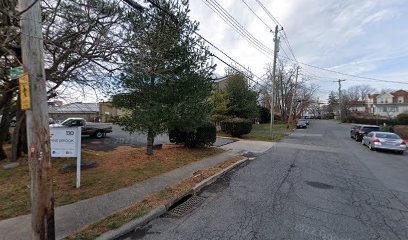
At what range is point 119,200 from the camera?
5004 mm

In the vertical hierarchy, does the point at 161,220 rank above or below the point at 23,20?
below

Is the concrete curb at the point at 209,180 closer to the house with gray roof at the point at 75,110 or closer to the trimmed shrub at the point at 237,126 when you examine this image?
the house with gray roof at the point at 75,110

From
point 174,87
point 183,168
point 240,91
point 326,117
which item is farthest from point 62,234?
point 326,117

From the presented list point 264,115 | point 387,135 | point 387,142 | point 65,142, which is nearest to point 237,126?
point 387,142

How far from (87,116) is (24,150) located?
38.3 meters

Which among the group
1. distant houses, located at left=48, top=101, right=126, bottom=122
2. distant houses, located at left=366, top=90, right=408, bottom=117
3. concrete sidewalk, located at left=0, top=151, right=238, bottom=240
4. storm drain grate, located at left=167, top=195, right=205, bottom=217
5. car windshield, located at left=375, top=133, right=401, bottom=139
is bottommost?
storm drain grate, located at left=167, top=195, right=205, bottom=217

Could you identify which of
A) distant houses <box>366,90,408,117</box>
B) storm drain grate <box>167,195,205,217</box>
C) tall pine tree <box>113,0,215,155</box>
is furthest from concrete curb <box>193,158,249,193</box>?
distant houses <box>366,90,408,117</box>

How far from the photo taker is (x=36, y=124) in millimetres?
3018

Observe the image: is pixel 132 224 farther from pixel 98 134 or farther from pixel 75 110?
pixel 75 110

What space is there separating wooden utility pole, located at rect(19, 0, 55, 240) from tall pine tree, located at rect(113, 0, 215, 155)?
4636mm

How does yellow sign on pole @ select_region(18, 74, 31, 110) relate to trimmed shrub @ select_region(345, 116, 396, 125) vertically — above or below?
above

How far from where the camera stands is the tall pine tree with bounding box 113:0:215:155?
811cm

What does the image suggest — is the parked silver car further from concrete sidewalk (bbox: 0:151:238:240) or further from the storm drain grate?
the storm drain grate

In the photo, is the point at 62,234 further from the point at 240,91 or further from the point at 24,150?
the point at 240,91
